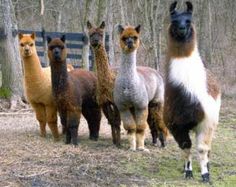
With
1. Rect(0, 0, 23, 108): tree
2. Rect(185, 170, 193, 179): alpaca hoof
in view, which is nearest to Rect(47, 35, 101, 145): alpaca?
Rect(185, 170, 193, 179): alpaca hoof

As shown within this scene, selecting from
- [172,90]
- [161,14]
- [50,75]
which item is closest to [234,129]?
[50,75]

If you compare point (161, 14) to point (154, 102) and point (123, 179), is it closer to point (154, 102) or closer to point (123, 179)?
point (154, 102)

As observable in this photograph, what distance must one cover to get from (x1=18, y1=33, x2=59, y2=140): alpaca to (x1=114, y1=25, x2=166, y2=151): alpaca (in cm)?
121

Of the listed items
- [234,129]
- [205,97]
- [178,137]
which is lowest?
[234,129]

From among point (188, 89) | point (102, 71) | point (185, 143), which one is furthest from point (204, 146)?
point (102, 71)

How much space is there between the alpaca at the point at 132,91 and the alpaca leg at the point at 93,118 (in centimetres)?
99

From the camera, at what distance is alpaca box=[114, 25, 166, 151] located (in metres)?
7.86

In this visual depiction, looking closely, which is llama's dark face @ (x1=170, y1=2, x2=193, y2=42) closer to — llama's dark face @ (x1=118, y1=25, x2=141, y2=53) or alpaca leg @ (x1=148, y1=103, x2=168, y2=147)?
llama's dark face @ (x1=118, y1=25, x2=141, y2=53)

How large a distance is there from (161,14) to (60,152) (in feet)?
49.6

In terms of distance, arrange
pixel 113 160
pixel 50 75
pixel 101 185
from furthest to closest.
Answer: pixel 50 75, pixel 113 160, pixel 101 185

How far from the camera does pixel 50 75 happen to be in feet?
29.4

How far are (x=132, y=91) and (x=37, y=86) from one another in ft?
5.54

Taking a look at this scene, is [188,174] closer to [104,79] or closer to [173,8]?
[173,8]

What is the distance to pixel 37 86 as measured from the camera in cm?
870
